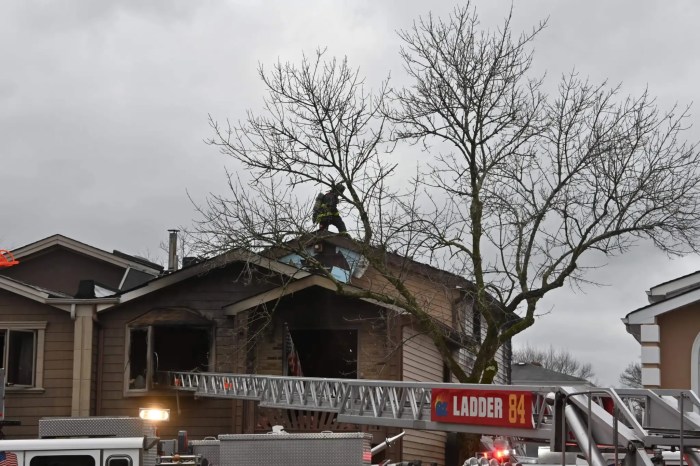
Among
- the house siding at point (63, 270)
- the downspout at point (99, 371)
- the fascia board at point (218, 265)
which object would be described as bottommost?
the downspout at point (99, 371)

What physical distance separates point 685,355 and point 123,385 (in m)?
11.6

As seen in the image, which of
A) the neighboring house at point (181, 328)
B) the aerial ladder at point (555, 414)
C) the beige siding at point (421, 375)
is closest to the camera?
the aerial ladder at point (555, 414)

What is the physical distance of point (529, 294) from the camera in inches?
768

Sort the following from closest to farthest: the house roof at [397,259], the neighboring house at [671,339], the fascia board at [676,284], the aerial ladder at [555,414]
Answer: the aerial ladder at [555,414] < the neighboring house at [671,339] < the fascia board at [676,284] < the house roof at [397,259]

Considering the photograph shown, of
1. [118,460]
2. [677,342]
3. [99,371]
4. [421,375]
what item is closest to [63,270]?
[99,371]

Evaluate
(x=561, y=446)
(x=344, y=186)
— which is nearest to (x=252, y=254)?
(x=344, y=186)

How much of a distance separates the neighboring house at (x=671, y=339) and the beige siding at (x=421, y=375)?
214 inches

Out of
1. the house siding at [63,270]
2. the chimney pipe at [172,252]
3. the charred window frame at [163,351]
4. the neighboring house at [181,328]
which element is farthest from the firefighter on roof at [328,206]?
the house siding at [63,270]

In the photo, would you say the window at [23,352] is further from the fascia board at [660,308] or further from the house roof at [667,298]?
the fascia board at [660,308]

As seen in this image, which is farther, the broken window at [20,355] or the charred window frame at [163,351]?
the broken window at [20,355]

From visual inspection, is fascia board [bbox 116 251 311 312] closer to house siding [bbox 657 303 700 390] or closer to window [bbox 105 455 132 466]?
house siding [bbox 657 303 700 390]

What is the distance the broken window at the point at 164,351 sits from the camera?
22.7 metres

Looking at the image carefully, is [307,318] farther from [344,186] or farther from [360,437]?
[360,437]

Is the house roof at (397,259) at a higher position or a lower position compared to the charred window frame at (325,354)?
higher
